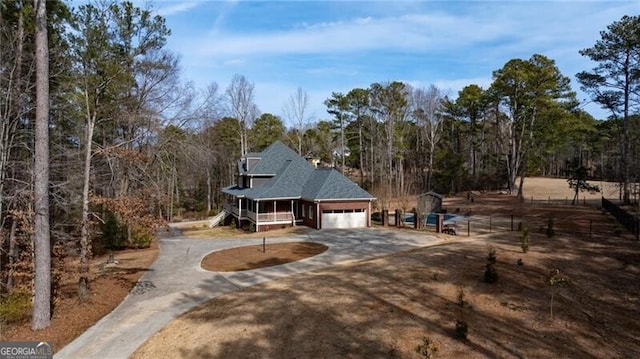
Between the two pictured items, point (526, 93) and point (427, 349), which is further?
point (526, 93)

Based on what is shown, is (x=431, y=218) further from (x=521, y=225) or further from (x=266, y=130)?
(x=266, y=130)

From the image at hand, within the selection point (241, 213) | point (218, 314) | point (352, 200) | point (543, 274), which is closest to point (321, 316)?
point (218, 314)

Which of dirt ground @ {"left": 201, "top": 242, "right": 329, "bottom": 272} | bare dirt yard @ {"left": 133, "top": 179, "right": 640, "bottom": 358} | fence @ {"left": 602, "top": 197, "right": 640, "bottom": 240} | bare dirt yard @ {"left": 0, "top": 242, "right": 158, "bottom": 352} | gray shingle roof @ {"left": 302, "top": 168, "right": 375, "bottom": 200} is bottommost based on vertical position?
bare dirt yard @ {"left": 0, "top": 242, "right": 158, "bottom": 352}

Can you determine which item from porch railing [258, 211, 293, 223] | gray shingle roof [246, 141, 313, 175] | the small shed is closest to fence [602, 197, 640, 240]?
the small shed

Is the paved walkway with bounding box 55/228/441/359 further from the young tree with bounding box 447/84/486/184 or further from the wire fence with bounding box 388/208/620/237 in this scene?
the young tree with bounding box 447/84/486/184

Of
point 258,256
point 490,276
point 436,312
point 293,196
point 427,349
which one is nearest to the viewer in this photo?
point 427,349

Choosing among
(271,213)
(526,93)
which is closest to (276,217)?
(271,213)

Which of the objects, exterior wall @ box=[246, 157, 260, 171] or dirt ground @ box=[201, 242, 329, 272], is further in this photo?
exterior wall @ box=[246, 157, 260, 171]

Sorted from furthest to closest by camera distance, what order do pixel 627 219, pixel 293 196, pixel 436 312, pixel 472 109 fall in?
1. pixel 472 109
2. pixel 293 196
3. pixel 627 219
4. pixel 436 312

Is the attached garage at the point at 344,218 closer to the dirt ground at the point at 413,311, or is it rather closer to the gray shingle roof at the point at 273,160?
the gray shingle roof at the point at 273,160
